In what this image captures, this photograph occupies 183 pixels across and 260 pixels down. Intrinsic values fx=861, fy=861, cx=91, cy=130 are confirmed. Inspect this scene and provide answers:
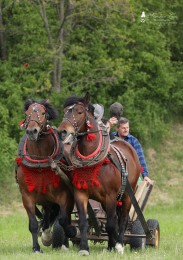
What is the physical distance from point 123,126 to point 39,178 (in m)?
2.08

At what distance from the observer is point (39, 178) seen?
11219 millimetres

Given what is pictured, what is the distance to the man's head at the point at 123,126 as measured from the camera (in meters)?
12.8

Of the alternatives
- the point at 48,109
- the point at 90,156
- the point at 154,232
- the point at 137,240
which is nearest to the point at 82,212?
the point at 90,156

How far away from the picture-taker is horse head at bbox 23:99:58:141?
10789mm

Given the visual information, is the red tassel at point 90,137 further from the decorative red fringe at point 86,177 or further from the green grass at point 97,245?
the green grass at point 97,245

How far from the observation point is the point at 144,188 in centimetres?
1291

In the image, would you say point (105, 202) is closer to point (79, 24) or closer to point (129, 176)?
point (129, 176)

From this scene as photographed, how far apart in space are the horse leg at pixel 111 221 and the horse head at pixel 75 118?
3.28ft

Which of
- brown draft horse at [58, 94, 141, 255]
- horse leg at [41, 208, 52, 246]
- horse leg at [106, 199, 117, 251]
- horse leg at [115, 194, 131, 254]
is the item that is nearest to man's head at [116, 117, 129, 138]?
horse leg at [115, 194, 131, 254]

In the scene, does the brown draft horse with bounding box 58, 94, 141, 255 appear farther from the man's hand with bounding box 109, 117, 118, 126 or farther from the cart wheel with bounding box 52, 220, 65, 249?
the man's hand with bounding box 109, 117, 118, 126

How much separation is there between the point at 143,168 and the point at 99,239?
1692 millimetres

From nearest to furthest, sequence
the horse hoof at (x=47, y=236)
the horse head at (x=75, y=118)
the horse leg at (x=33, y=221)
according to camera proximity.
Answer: the horse head at (x=75, y=118) → the horse leg at (x=33, y=221) → the horse hoof at (x=47, y=236)

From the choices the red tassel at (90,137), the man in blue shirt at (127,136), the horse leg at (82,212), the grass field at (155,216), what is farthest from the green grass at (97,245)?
the red tassel at (90,137)

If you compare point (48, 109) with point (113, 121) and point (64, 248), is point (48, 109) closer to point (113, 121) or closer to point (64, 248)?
point (113, 121)
